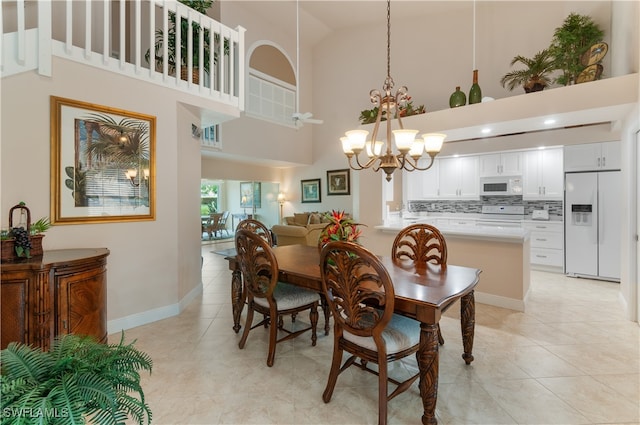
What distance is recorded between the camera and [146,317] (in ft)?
10.0

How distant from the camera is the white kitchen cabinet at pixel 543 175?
5.26m

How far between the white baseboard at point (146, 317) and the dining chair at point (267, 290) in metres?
1.20

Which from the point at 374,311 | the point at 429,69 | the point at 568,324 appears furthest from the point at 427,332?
the point at 429,69

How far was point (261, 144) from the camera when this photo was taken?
7.50m

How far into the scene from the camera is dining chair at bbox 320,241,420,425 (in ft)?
5.11

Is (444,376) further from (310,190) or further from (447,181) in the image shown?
(310,190)

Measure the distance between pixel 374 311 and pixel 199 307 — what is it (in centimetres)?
266

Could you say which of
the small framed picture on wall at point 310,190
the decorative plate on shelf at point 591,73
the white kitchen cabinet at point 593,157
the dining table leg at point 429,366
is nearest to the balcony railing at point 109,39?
the dining table leg at point 429,366

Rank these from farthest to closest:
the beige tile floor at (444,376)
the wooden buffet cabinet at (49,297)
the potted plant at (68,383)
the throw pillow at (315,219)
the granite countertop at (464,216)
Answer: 1. the throw pillow at (315,219)
2. the granite countertop at (464,216)
3. the wooden buffet cabinet at (49,297)
4. the beige tile floor at (444,376)
5. the potted plant at (68,383)

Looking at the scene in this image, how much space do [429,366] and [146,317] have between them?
9.24 feet

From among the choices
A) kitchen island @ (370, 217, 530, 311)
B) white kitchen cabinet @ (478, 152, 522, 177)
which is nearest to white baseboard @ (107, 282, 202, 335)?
kitchen island @ (370, 217, 530, 311)

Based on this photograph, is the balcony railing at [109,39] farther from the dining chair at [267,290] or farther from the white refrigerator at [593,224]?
the white refrigerator at [593,224]

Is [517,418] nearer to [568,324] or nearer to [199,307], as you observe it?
[568,324]

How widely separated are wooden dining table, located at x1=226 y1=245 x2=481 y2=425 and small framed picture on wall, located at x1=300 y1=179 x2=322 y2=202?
Result: 20.1 ft
